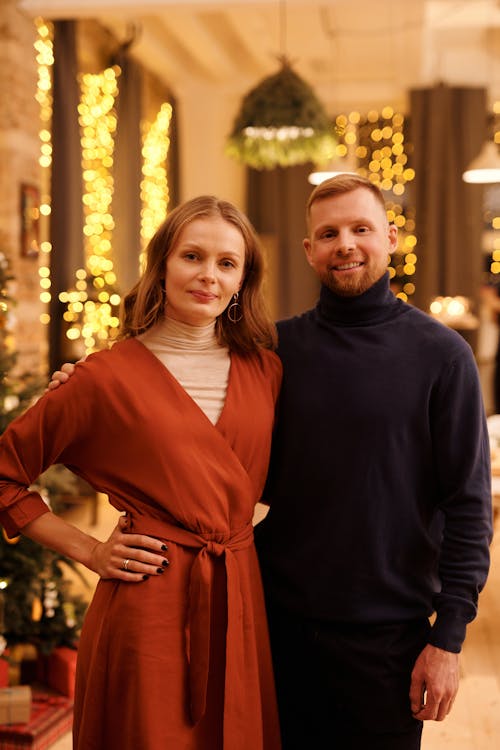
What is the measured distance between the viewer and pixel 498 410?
7.30 m

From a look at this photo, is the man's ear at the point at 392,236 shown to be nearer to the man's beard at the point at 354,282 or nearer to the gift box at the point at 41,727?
the man's beard at the point at 354,282

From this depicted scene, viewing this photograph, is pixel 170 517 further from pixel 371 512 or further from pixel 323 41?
pixel 323 41

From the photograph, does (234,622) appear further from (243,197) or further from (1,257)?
(243,197)

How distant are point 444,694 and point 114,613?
590 millimetres

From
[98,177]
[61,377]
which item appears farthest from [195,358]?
[98,177]

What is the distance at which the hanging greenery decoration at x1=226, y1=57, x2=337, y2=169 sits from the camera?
498 centimetres

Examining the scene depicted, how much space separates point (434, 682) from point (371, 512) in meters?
0.31

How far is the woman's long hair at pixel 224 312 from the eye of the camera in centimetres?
159

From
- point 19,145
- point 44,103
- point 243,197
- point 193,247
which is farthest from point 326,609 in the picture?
point 243,197

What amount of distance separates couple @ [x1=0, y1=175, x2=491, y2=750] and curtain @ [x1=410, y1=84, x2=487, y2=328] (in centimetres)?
755

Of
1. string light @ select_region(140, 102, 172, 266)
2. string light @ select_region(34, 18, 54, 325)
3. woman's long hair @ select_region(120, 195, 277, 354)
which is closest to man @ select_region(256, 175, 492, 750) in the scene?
woman's long hair @ select_region(120, 195, 277, 354)

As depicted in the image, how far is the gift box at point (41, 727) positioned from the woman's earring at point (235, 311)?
1.85m

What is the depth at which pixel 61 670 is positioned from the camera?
3.23m

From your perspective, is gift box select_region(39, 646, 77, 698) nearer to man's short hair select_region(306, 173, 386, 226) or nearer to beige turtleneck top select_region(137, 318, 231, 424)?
beige turtleneck top select_region(137, 318, 231, 424)
